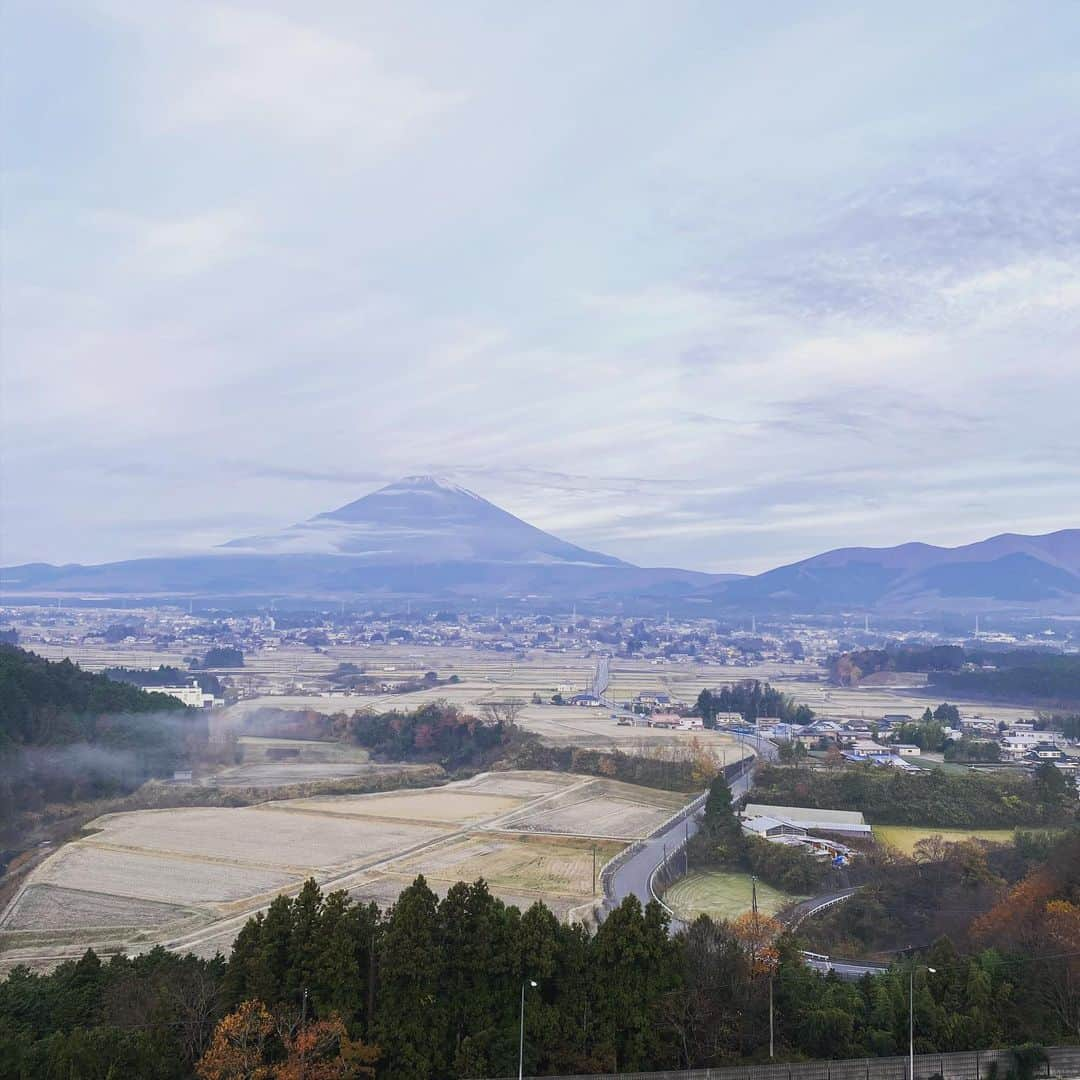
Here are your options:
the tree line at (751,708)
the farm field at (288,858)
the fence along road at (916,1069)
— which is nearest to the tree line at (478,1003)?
the fence along road at (916,1069)

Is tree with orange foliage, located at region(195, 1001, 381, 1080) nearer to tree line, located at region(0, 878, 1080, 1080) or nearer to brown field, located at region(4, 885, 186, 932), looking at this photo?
tree line, located at region(0, 878, 1080, 1080)

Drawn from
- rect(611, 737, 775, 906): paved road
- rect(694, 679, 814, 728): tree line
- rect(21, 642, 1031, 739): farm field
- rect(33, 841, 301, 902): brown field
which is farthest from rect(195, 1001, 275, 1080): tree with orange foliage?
rect(694, 679, 814, 728): tree line

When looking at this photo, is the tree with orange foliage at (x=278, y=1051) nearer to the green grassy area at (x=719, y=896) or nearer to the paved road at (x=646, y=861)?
the paved road at (x=646, y=861)

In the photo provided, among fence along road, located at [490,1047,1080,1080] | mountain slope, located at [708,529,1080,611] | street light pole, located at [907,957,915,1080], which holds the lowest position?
fence along road, located at [490,1047,1080,1080]

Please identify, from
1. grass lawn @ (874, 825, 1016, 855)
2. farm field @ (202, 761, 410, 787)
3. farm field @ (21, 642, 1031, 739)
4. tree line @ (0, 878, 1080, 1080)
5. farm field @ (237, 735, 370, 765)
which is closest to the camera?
tree line @ (0, 878, 1080, 1080)

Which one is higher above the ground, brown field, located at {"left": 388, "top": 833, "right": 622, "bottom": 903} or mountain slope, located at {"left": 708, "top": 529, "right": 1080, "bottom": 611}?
mountain slope, located at {"left": 708, "top": 529, "right": 1080, "bottom": 611}

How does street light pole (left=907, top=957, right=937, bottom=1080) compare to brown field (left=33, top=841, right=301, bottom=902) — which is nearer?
street light pole (left=907, top=957, right=937, bottom=1080)

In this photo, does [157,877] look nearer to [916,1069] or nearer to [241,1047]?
[241,1047]
